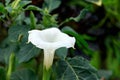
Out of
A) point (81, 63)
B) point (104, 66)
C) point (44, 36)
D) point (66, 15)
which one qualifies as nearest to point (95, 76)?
point (81, 63)

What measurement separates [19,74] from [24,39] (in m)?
0.08

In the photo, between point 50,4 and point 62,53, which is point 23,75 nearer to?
point 62,53

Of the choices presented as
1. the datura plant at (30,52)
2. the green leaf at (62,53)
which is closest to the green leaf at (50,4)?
the datura plant at (30,52)

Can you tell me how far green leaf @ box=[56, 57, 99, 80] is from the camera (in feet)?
→ 2.71

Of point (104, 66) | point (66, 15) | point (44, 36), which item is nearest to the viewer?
point (44, 36)

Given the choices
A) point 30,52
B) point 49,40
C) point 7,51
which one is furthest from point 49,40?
point 7,51

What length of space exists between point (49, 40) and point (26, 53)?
4.8 inches

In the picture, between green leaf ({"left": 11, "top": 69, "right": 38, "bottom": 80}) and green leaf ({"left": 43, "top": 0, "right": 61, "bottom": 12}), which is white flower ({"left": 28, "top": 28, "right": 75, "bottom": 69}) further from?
green leaf ({"left": 43, "top": 0, "right": 61, "bottom": 12})

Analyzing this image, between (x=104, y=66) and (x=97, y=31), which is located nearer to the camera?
(x=97, y=31)

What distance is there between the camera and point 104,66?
1348 millimetres

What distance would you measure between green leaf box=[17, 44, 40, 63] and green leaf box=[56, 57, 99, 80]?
0.21ft

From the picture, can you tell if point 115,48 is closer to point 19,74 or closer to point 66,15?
point 66,15

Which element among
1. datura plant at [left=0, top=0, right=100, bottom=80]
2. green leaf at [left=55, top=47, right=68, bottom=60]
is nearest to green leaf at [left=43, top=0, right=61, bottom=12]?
datura plant at [left=0, top=0, right=100, bottom=80]

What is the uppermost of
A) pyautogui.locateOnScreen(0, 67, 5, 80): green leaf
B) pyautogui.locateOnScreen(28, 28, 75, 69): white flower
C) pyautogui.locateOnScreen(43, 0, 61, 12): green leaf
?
pyautogui.locateOnScreen(43, 0, 61, 12): green leaf
